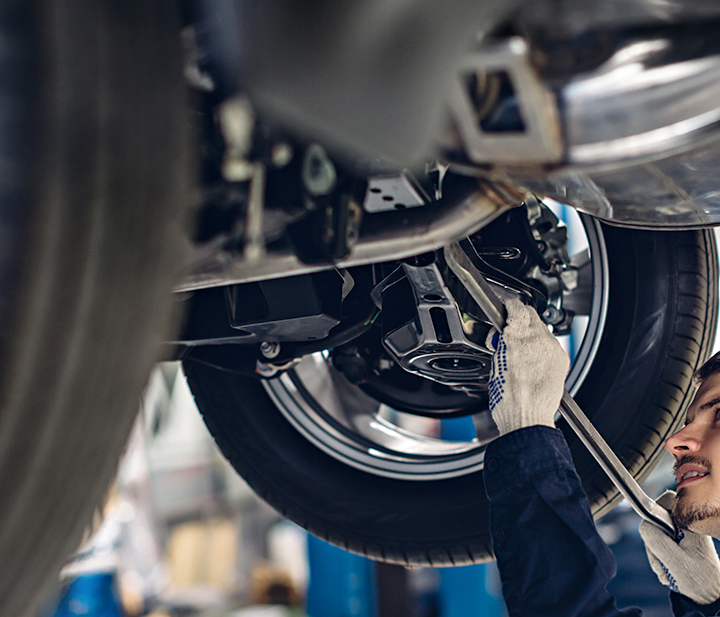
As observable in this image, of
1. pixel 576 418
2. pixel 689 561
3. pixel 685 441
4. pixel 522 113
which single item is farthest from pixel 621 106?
pixel 689 561

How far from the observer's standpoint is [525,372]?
84 centimetres

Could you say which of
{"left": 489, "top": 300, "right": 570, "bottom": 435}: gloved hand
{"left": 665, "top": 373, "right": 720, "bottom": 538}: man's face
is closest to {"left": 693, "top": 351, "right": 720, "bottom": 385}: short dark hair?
{"left": 665, "top": 373, "right": 720, "bottom": 538}: man's face

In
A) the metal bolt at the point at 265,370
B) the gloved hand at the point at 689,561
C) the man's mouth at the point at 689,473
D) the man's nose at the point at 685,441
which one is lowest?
the gloved hand at the point at 689,561

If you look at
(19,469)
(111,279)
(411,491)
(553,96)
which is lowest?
(411,491)

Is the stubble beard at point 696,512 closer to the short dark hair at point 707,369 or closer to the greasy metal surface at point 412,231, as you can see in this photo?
the short dark hair at point 707,369

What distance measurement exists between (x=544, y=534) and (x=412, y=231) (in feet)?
1.39

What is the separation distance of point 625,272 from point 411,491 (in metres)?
0.45

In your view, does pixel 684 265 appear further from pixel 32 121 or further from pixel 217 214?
pixel 32 121

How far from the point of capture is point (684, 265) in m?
0.96

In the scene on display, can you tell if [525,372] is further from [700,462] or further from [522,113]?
[522,113]

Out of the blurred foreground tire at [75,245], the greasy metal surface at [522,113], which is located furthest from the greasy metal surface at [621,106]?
the blurred foreground tire at [75,245]

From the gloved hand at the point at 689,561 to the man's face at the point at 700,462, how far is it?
0.06m

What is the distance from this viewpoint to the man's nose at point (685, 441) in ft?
3.08

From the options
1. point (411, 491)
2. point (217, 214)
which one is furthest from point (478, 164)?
point (411, 491)
